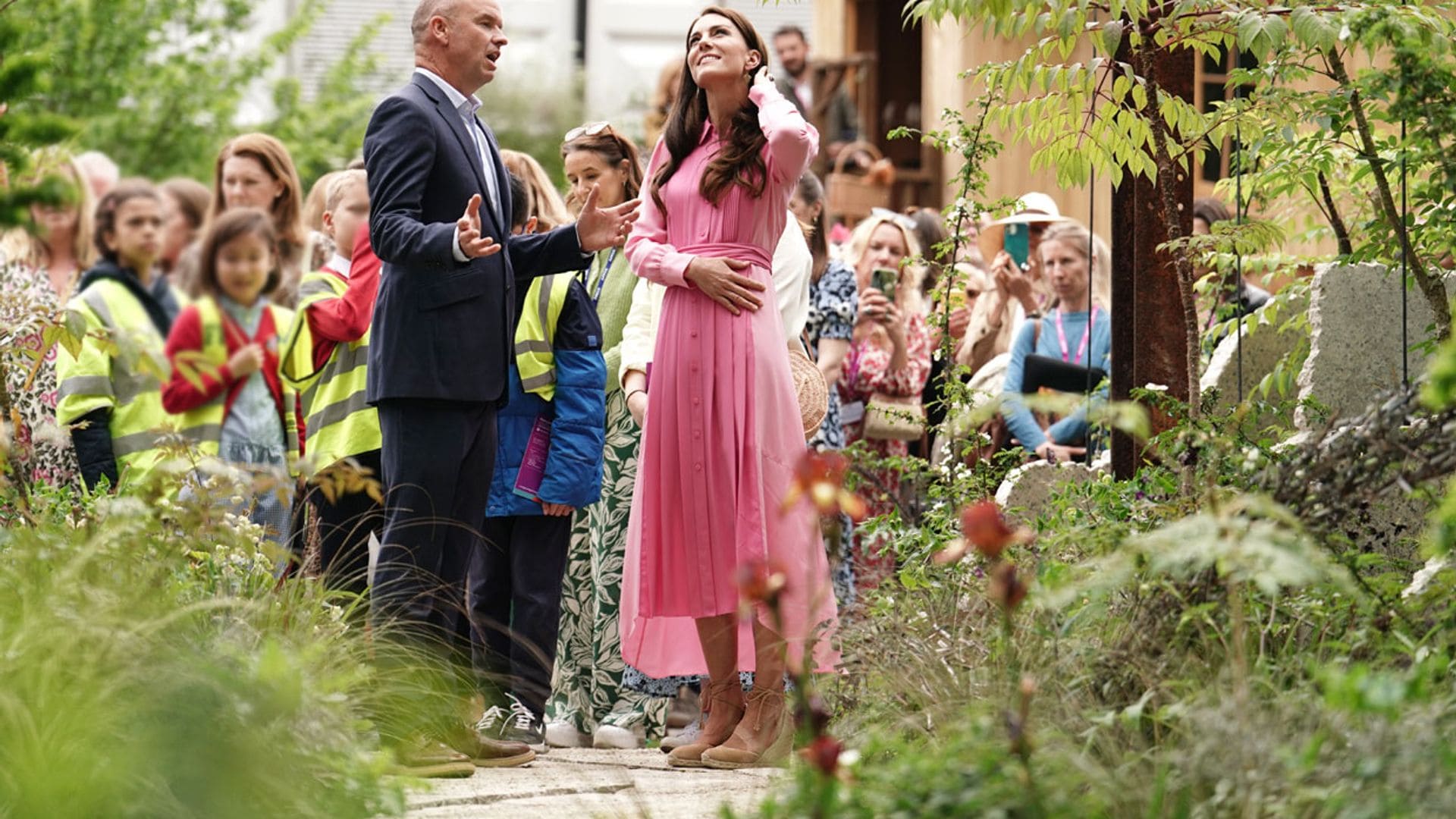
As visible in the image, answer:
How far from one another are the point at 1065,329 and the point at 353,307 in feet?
10.0

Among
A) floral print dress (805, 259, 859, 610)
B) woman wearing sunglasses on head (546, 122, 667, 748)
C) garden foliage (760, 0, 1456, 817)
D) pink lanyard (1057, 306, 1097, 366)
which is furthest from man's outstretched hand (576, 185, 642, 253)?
pink lanyard (1057, 306, 1097, 366)

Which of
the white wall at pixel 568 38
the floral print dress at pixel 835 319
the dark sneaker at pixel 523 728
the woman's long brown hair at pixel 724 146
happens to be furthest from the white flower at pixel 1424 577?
the white wall at pixel 568 38

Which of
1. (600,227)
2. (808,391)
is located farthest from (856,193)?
(600,227)

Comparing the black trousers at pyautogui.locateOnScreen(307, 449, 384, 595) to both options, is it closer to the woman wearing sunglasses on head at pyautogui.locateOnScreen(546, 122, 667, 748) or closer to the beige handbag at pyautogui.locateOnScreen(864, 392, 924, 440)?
the woman wearing sunglasses on head at pyautogui.locateOnScreen(546, 122, 667, 748)

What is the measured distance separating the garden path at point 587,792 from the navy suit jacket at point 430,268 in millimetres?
1009

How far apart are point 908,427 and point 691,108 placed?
2624mm

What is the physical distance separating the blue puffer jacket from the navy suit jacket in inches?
29.2

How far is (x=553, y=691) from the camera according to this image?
6547 mm

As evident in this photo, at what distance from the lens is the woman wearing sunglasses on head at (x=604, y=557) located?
6426mm

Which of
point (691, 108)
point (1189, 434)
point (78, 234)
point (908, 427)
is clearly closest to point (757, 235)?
point (691, 108)

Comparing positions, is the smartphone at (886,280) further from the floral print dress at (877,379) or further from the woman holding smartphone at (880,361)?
the floral print dress at (877,379)

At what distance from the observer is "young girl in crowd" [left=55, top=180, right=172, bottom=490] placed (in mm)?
6883

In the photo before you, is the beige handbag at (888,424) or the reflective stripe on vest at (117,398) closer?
the reflective stripe on vest at (117,398)

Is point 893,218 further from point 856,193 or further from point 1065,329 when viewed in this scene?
point 856,193
